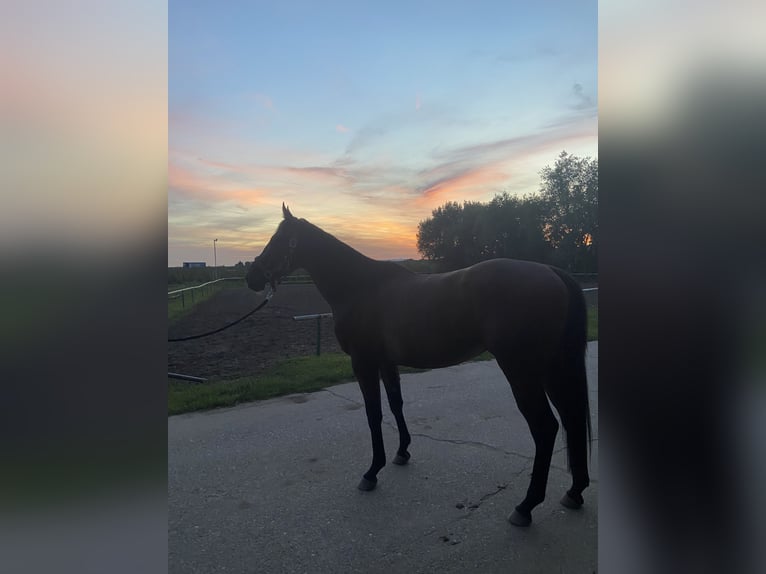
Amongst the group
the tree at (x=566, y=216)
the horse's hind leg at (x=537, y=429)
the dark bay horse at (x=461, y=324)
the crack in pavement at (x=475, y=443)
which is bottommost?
the crack in pavement at (x=475, y=443)

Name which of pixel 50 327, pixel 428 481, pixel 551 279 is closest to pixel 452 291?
pixel 551 279

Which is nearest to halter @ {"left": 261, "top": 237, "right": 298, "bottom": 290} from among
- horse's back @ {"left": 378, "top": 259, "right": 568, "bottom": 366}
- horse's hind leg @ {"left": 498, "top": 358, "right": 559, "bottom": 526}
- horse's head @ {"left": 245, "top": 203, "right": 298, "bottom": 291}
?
horse's head @ {"left": 245, "top": 203, "right": 298, "bottom": 291}

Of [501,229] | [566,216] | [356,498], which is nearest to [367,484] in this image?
[356,498]

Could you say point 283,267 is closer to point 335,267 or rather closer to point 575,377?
point 335,267

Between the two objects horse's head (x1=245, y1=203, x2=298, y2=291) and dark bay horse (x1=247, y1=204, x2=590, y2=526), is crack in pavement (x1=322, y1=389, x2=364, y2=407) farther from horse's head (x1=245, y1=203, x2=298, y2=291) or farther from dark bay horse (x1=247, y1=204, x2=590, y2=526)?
horse's head (x1=245, y1=203, x2=298, y2=291)

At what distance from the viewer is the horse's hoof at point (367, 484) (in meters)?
2.91

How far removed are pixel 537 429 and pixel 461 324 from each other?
760 mm

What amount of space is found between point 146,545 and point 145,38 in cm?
76

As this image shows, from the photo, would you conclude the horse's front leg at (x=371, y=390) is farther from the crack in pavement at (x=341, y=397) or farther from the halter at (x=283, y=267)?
the crack in pavement at (x=341, y=397)

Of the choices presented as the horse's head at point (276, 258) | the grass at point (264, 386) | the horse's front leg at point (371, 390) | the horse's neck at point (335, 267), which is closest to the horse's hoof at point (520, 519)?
the horse's front leg at point (371, 390)

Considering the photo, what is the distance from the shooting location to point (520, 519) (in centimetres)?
245

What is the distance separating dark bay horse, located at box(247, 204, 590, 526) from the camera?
253 cm

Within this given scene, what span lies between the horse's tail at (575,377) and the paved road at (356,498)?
0.46 m

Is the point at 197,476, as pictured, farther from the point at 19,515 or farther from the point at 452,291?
the point at 19,515
